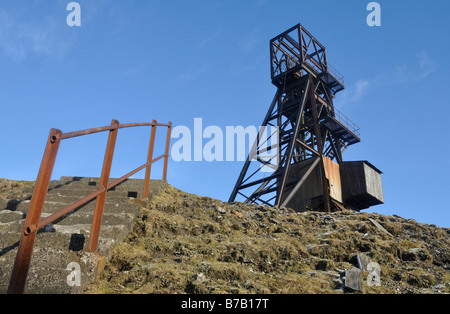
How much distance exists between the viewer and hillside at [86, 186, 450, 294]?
375 cm

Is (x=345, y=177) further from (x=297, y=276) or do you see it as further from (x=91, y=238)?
(x=91, y=238)

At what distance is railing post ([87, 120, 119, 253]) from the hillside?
0.36 metres

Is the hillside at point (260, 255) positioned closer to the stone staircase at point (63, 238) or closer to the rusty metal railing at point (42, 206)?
the stone staircase at point (63, 238)

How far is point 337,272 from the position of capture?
172 inches

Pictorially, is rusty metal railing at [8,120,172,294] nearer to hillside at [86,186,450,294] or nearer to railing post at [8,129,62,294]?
railing post at [8,129,62,294]

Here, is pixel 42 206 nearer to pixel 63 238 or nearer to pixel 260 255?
pixel 63 238

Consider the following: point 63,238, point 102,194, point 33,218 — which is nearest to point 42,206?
point 33,218

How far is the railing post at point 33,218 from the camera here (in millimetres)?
2773

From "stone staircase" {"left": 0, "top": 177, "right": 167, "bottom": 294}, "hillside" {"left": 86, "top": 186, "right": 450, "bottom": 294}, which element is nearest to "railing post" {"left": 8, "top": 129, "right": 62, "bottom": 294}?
"stone staircase" {"left": 0, "top": 177, "right": 167, "bottom": 294}

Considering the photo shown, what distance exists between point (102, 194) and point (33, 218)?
1.34 m

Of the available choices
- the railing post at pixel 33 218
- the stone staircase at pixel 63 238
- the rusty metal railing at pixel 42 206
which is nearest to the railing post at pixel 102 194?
the rusty metal railing at pixel 42 206
